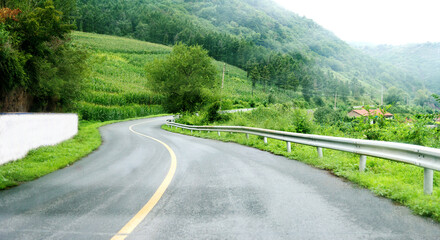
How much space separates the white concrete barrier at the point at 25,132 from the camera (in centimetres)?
881

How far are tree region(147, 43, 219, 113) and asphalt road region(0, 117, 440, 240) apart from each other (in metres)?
37.1

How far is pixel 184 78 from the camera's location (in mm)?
45531

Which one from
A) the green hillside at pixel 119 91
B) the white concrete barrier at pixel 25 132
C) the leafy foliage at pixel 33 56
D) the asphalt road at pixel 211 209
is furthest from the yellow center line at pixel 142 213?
the green hillside at pixel 119 91

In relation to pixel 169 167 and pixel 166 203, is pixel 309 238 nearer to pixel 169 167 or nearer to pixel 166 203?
pixel 166 203

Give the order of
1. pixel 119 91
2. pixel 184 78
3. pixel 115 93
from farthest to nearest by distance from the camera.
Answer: pixel 119 91 < pixel 115 93 < pixel 184 78

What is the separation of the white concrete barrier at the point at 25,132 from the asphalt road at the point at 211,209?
279cm

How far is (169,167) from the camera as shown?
838 cm

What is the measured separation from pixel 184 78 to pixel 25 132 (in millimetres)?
35852

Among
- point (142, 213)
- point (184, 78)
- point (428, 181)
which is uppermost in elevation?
point (184, 78)

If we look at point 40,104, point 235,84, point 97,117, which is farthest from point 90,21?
point 40,104

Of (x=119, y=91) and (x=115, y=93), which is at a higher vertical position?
(x=119, y=91)

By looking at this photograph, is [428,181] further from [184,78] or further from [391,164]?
[184,78]

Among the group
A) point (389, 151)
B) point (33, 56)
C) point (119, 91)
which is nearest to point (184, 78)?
point (119, 91)

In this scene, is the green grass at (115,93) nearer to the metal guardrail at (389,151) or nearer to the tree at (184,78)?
the tree at (184,78)
